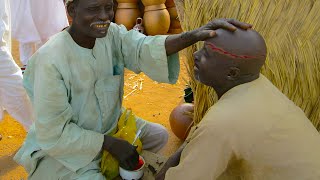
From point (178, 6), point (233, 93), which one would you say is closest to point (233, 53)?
point (233, 93)

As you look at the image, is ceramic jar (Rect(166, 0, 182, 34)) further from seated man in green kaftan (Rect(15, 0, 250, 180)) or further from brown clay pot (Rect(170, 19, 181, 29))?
seated man in green kaftan (Rect(15, 0, 250, 180))

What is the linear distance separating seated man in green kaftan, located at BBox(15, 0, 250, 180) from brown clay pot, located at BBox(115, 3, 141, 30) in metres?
5.25

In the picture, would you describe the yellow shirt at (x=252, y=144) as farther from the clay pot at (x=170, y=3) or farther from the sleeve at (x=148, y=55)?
the clay pot at (x=170, y=3)

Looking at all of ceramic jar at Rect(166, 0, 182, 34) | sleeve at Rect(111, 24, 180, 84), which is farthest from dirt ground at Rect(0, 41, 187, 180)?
ceramic jar at Rect(166, 0, 182, 34)

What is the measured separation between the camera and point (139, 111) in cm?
463

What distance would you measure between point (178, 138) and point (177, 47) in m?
1.78

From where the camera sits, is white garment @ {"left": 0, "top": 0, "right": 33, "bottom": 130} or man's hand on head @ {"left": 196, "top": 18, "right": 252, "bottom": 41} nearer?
man's hand on head @ {"left": 196, "top": 18, "right": 252, "bottom": 41}

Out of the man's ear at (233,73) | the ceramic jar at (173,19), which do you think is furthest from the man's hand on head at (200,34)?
the ceramic jar at (173,19)

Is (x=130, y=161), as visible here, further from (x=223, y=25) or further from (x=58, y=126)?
(x=223, y=25)

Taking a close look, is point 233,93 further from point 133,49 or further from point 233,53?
point 133,49

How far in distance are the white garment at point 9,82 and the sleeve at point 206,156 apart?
2.25m

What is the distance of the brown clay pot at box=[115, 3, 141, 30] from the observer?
299 inches

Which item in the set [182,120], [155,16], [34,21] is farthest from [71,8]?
[155,16]

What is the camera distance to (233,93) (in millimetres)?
1631
